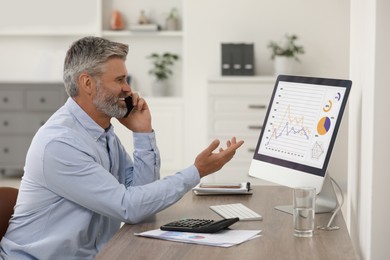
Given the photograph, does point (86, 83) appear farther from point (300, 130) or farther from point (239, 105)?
point (239, 105)

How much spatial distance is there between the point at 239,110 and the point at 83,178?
172 inches

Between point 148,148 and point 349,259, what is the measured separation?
1.04m

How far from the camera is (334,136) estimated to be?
2584mm

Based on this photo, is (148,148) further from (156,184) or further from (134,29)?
(134,29)

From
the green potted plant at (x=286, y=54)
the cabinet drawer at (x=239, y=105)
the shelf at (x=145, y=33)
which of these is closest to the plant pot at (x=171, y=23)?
the shelf at (x=145, y=33)

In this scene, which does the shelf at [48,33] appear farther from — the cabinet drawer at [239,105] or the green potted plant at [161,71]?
the cabinet drawer at [239,105]

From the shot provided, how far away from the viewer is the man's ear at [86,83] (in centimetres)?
272

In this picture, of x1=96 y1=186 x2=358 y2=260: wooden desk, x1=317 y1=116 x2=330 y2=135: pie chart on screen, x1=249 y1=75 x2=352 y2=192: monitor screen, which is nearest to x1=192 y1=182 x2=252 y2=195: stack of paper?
x1=249 y1=75 x2=352 y2=192: monitor screen

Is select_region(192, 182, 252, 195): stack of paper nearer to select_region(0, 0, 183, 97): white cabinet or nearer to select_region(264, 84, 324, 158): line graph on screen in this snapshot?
select_region(264, 84, 324, 158): line graph on screen

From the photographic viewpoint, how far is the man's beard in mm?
2729

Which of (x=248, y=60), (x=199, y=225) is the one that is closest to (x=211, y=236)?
(x=199, y=225)

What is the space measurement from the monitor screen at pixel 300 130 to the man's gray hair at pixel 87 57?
61cm

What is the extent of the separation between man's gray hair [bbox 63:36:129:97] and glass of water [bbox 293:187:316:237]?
0.80m

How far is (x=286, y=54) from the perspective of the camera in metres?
6.99
